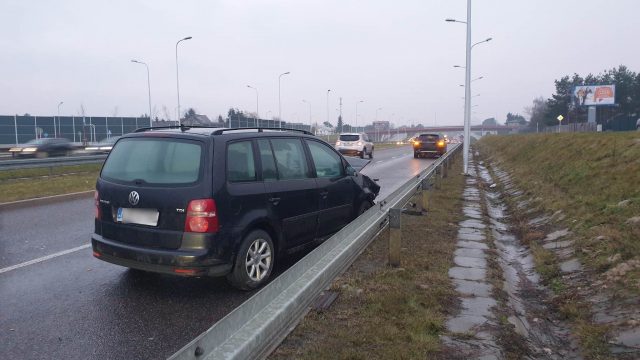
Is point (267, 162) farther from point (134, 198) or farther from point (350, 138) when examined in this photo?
point (350, 138)

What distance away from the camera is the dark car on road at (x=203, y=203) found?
14.7 ft

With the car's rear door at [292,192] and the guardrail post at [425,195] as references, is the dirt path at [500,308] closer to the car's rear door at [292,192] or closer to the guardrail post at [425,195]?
the guardrail post at [425,195]

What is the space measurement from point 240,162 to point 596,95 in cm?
7317

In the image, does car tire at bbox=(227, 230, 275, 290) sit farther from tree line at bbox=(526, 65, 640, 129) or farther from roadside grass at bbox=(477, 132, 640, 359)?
tree line at bbox=(526, 65, 640, 129)

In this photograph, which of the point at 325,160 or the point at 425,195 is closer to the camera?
the point at 325,160

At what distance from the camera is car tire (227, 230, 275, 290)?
186 inches

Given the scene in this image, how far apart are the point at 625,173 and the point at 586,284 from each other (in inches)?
193

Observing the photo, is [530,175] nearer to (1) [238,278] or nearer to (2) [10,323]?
(1) [238,278]

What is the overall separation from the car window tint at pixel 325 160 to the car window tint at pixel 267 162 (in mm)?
840

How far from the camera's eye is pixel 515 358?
360 cm

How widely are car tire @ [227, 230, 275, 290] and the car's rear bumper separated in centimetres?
14

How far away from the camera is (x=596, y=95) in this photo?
218ft

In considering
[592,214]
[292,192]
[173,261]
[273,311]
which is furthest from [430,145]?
[273,311]

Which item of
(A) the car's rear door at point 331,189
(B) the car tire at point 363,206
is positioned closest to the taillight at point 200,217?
(A) the car's rear door at point 331,189
